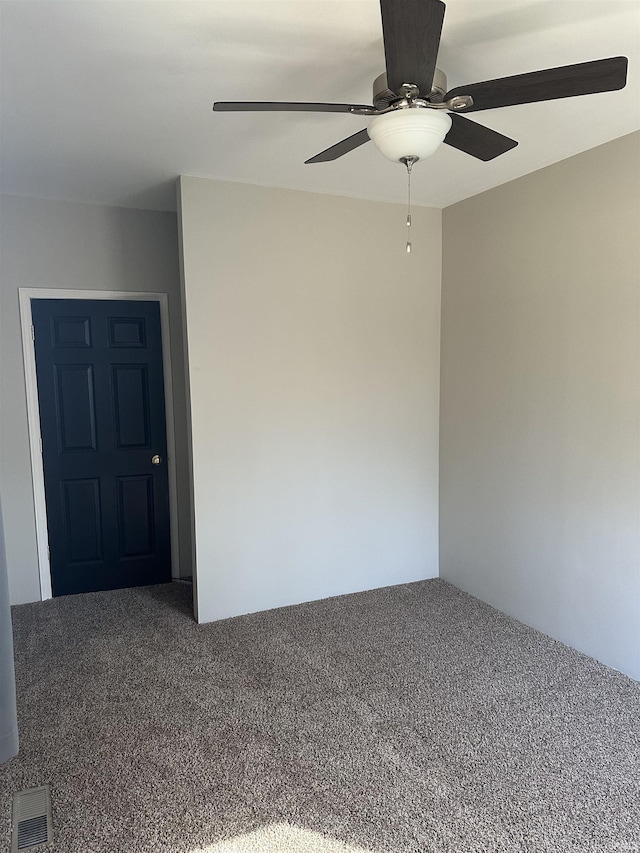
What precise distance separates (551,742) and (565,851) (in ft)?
1.81

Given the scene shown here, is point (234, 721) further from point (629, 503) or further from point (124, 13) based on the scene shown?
point (124, 13)

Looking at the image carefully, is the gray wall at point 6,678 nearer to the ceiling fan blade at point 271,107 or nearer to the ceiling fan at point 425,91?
the ceiling fan blade at point 271,107

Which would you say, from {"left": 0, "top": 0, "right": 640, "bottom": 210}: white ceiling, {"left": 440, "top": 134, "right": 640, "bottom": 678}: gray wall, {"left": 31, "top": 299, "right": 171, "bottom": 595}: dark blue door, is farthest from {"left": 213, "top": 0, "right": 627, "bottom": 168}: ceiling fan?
{"left": 31, "top": 299, "right": 171, "bottom": 595}: dark blue door

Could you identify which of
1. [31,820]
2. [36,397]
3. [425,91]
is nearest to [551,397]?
[425,91]

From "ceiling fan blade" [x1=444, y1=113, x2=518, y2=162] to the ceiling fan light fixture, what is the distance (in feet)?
0.32

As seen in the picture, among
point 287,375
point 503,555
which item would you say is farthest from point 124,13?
point 503,555

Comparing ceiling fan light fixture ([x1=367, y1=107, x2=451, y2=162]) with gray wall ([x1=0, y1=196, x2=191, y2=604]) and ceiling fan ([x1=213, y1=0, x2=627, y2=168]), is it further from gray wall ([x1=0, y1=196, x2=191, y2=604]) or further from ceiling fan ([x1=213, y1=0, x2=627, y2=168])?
gray wall ([x1=0, y1=196, x2=191, y2=604])

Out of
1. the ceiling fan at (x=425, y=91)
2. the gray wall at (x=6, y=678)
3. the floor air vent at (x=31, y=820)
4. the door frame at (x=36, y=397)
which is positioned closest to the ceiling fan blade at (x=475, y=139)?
the ceiling fan at (x=425, y=91)

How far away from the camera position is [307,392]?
3.61m

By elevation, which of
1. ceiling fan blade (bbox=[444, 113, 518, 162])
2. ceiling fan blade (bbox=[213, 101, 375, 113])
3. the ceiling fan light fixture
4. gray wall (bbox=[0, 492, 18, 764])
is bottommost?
gray wall (bbox=[0, 492, 18, 764])

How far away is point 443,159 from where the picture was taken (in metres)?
2.92

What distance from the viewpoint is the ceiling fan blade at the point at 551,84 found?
1.50 meters

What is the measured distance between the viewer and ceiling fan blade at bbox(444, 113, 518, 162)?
193cm

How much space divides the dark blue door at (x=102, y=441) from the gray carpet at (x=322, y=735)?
A: 46 centimetres
